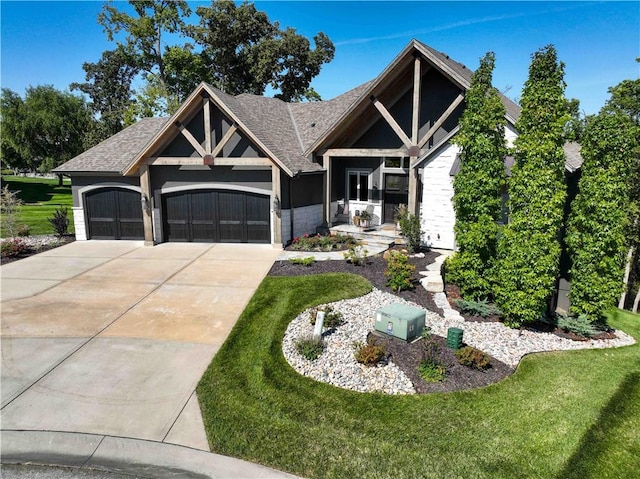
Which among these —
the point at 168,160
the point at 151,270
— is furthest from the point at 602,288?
the point at 168,160

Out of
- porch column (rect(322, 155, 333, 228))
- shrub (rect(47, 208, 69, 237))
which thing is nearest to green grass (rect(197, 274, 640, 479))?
porch column (rect(322, 155, 333, 228))

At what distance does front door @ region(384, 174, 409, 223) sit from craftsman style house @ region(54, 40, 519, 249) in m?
0.05

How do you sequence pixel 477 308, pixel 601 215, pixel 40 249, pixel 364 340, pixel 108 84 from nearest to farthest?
pixel 364 340, pixel 601 215, pixel 477 308, pixel 40 249, pixel 108 84

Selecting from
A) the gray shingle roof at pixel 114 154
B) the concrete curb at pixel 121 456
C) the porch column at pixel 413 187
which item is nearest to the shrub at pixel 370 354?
the concrete curb at pixel 121 456

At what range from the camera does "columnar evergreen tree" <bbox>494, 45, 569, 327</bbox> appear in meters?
8.84

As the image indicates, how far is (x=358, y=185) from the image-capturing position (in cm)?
1948

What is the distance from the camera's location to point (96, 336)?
8922 mm

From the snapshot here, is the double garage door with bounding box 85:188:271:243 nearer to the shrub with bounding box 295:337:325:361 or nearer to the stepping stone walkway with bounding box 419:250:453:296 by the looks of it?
the stepping stone walkway with bounding box 419:250:453:296

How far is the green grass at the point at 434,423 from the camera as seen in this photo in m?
5.37

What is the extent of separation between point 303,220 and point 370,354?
10.9 m

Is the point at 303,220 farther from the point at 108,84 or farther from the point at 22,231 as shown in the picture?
the point at 108,84

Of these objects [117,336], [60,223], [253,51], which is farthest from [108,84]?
[117,336]

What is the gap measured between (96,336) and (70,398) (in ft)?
7.76

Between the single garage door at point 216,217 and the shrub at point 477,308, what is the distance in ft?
30.9
